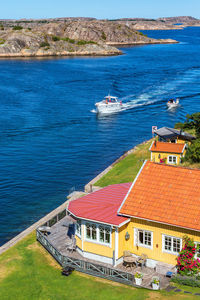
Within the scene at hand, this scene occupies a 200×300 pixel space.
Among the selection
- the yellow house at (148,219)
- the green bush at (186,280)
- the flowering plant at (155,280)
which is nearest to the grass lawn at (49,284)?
the flowering plant at (155,280)

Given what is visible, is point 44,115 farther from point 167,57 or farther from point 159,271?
point 167,57

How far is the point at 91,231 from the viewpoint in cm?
2808

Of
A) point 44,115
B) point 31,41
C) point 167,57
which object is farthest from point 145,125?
point 31,41

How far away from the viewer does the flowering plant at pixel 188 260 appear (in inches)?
1002

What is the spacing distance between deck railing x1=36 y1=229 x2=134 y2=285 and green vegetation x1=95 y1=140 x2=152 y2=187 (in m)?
18.1

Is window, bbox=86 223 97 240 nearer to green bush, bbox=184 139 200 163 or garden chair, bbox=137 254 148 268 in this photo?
garden chair, bbox=137 254 148 268

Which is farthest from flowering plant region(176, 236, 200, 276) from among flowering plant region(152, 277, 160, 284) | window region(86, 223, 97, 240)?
window region(86, 223, 97, 240)

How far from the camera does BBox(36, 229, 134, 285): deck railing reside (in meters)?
26.1

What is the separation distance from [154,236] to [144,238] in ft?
2.61

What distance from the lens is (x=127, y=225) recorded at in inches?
1092

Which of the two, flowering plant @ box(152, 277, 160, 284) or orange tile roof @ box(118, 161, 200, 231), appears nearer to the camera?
flowering plant @ box(152, 277, 160, 284)

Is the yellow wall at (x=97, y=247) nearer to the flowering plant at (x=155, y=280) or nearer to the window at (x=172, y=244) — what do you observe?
the window at (x=172, y=244)

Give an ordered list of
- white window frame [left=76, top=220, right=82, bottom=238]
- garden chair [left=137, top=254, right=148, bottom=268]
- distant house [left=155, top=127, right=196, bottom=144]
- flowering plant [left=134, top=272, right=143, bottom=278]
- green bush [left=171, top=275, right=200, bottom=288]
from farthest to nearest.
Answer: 1. distant house [left=155, top=127, right=196, bottom=144]
2. white window frame [left=76, top=220, right=82, bottom=238]
3. garden chair [left=137, top=254, right=148, bottom=268]
4. flowering plant [left=134, top=272, right=143, bottom=278]
5. green bush [left=171, top=275, right=200, bottom=288]

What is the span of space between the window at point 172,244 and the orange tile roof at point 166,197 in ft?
4.22
